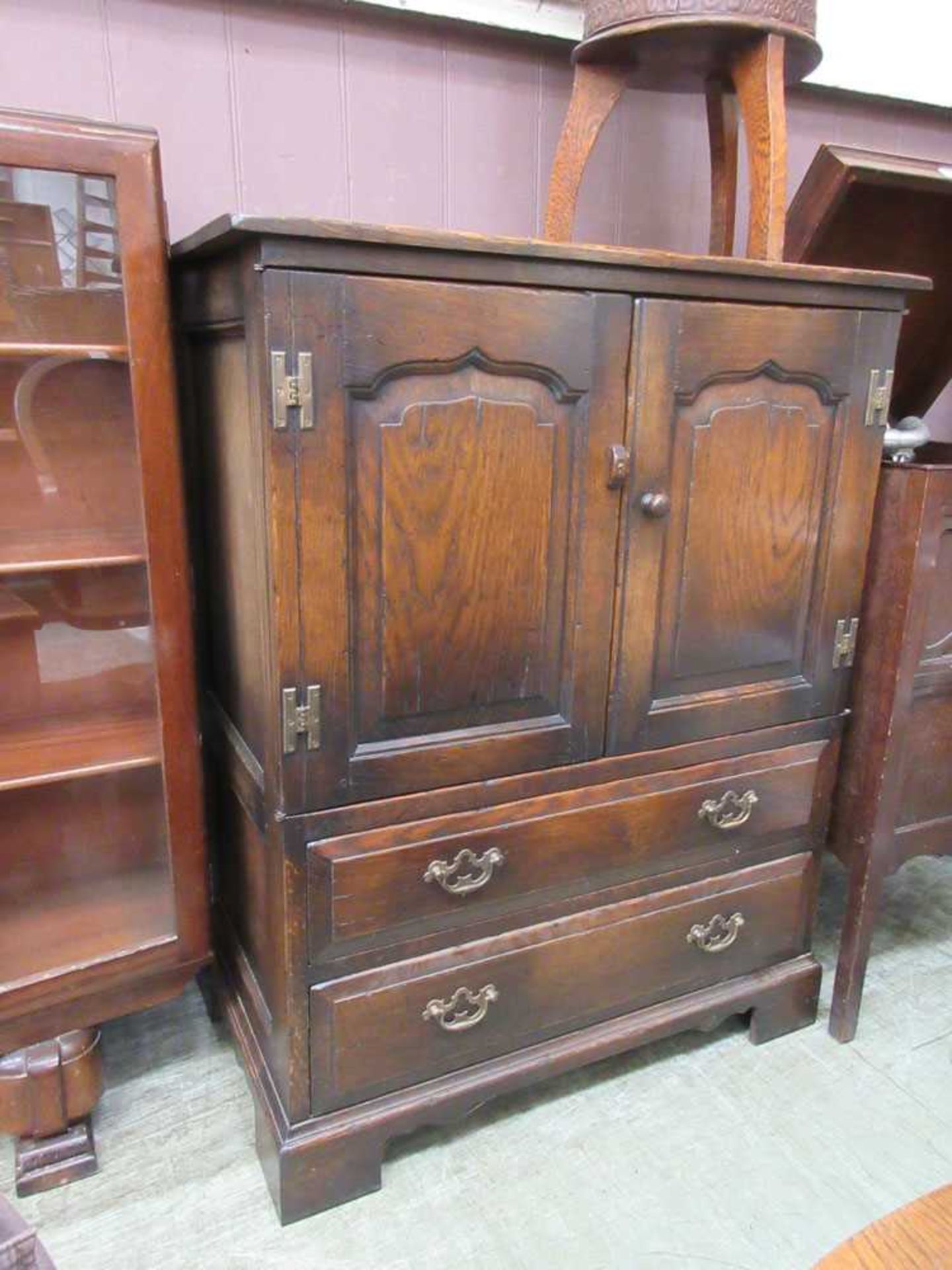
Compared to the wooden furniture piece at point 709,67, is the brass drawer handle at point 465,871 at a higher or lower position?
lower

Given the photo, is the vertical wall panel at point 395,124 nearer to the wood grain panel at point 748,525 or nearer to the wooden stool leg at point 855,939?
the wood grain panel at point 748,525

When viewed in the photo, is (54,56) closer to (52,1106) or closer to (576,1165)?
(52,1106)

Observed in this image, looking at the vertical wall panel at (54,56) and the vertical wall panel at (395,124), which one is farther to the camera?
the vertical wall panel at (395,124)

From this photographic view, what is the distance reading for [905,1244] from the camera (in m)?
0.64

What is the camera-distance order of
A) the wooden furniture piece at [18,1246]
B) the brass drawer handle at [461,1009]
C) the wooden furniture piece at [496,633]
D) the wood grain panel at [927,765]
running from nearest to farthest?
the wooden furniture piece at [18,1246]
the wooden furniture piece at [496,633]
the brass drawer handle at [461,1009]
the wood grain panel at [927,765]

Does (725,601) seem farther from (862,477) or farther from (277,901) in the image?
(277,901)

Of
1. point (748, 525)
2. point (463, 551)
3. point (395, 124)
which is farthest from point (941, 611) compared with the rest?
point (395, 124)

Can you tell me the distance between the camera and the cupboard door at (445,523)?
100cm

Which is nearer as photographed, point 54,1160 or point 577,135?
point 54,1160

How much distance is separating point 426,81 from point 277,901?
1.33 m

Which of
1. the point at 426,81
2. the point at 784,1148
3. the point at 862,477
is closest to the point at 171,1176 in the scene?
the point at 784,1148

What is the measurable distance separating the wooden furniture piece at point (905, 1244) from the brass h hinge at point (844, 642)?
900 mm

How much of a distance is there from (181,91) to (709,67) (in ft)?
2.71

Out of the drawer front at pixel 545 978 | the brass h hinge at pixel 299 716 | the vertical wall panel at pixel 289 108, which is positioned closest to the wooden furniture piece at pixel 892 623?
the drawer front at pixel 545 978
